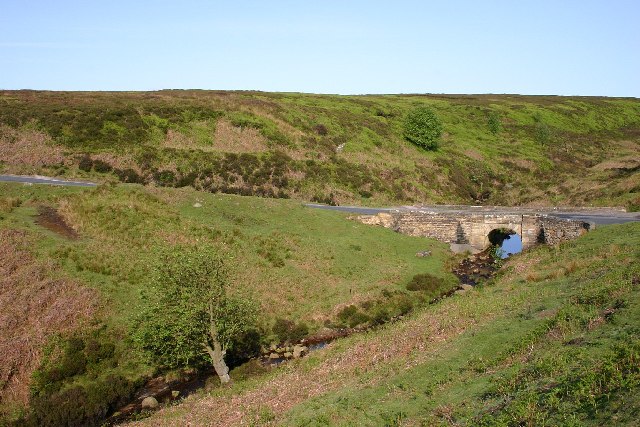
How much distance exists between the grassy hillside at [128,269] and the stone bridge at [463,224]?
2.84 meters

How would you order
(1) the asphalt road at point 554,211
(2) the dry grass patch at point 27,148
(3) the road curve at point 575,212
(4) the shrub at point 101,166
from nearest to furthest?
(3) the road curve at point 575,212 → (1) the asphalt road at point 554,211 → (2) the dry grass patch at point 27,148 → (4) the shrub at point 101,166

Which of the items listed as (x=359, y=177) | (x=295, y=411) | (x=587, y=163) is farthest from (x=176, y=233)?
(x=587, y=163)

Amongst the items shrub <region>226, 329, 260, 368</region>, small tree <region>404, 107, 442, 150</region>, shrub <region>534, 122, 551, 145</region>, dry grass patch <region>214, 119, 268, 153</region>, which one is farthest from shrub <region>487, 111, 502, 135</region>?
shrub <region>226, 329, 260, 368</region>

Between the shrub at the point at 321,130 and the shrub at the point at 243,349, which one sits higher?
the shrub at the point at 321,130

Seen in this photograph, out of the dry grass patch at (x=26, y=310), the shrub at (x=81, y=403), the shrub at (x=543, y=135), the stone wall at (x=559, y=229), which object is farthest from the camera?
the shrub at (x=543, y=135)

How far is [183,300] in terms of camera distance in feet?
89.7

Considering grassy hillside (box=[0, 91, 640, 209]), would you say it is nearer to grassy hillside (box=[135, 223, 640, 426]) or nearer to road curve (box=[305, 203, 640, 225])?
road curve (box=[305, 203, 640, 225])

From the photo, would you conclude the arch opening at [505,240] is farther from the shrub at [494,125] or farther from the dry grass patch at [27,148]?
the dry grass patch at [27,148]

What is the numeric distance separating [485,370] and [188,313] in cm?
1552

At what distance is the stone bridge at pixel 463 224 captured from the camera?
5394 cm

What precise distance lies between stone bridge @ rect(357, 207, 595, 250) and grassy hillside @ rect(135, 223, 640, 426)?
2095 centimetres

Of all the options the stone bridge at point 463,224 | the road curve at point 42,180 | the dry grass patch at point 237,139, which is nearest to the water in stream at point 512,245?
the stone bridge at point 463,224

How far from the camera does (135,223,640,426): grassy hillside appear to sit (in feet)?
46.6

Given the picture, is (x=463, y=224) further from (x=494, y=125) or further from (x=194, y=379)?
(x=494, y=125)
